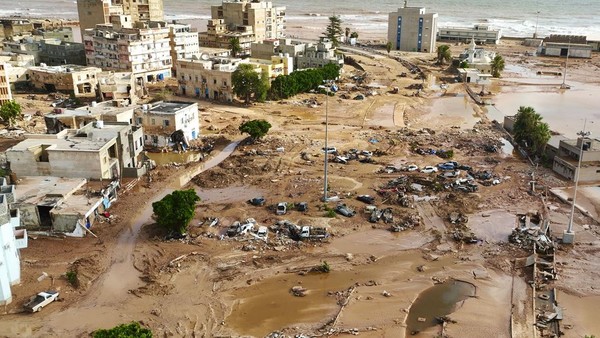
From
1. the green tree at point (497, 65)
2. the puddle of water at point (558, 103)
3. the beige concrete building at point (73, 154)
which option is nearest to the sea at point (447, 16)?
the green tree at point (497, 65)

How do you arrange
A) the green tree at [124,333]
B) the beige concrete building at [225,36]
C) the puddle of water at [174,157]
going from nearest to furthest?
the green tree at [124,333]
the puddle of water at [174,157]
the beige concrete building at [225,36]

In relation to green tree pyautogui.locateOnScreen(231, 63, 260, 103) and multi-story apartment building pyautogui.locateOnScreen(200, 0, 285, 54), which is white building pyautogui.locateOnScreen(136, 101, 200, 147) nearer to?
green tree pyautogui.locateOnScreen(231, 63, 260, 103)

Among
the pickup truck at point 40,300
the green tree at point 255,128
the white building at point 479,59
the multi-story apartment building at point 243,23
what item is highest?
the multi-story apartment building at point 243,23

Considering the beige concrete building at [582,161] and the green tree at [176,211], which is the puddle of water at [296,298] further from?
the beige concrete building at [582,161]

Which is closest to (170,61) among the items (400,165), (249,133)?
(249,133)

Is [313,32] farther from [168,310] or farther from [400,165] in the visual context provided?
[168,310]
